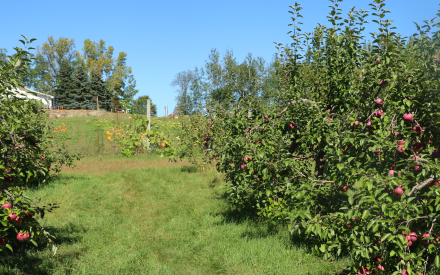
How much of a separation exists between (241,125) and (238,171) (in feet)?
2.43

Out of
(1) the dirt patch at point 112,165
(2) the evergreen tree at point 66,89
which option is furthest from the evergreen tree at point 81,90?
(1) the dirt patch at point 112,165

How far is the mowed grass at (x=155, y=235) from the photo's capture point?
4453 mm

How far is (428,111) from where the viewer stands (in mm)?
3221

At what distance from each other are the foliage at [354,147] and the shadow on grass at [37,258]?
2.48 metres

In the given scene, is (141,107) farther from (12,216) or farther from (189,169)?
(12,216)

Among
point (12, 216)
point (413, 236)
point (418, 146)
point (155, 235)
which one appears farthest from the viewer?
point (155, 235)

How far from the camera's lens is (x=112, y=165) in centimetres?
1194

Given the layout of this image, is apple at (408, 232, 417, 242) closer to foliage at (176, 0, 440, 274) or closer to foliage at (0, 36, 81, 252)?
foliage at (176, 0, 440, 274)

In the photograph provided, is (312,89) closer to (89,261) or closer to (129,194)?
(89,261)

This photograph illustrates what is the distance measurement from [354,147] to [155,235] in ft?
12.1

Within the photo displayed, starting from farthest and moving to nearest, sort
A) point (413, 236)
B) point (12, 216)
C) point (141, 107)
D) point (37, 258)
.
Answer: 1. point (141, 107)
2. point (37, 258)
3. point (12, 216)
4. point (413, 236)

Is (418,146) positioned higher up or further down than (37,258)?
higher up

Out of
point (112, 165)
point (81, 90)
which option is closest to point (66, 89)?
point (81, 90)

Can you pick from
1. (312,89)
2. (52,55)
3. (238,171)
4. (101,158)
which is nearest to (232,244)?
(238,171)
